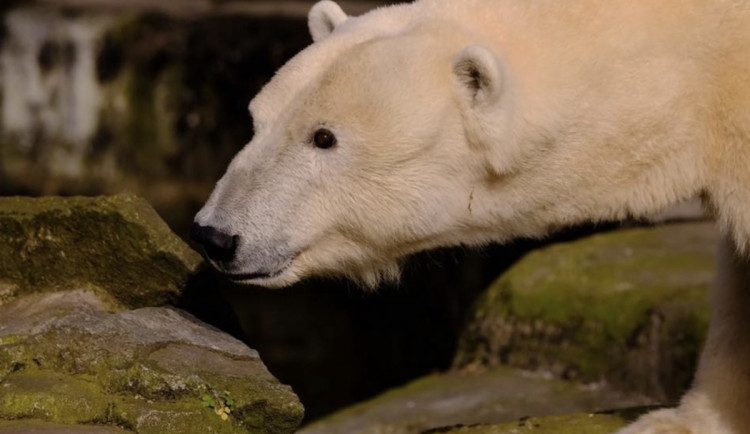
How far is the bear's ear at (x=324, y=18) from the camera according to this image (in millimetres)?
3562

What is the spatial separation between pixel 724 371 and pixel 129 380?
1.67 metres

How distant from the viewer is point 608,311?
5004 millimetres

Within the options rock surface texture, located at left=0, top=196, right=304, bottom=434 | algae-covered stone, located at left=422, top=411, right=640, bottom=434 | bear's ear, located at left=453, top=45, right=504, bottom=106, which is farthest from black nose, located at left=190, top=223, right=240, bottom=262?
algae-covered stone, located at left=422, top=411, right=640, bottom=434

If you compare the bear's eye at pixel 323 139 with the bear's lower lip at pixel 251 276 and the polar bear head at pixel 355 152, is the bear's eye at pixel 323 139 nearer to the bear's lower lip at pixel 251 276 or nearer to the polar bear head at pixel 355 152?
the polar bear head at pixel 355 152

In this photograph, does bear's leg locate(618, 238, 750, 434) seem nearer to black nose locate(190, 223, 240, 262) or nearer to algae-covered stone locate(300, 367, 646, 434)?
algae-covered stone locate(300, 367, 646, 434)

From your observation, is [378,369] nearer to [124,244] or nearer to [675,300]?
[675,300]

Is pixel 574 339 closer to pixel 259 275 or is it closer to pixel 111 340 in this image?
pixel 259 275

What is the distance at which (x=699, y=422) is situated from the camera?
3746 millimetres

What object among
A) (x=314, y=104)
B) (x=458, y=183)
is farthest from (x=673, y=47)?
(x=314, y=104)

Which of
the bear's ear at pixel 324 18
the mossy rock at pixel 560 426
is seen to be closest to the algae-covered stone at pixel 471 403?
the mossy rock at pixel 560 426

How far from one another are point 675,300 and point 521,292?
0.76 metres

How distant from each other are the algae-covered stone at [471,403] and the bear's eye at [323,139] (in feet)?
5.25

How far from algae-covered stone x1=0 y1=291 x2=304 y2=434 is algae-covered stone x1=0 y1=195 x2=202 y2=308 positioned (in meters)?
0.21

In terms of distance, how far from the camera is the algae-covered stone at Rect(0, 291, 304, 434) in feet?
9.79
